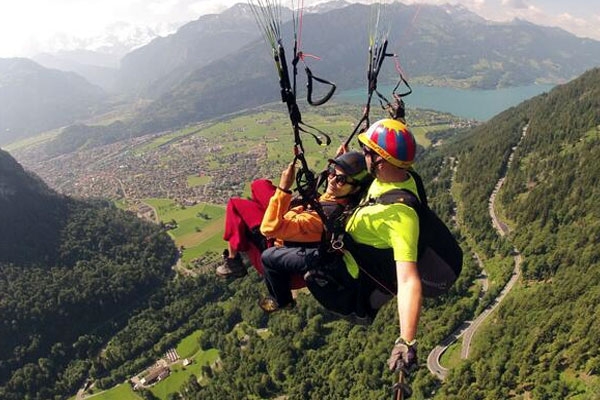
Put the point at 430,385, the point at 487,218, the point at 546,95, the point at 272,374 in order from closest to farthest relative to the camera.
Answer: the point at 430,385
the point at 272,374
the point at 487,218
the point at 546,95

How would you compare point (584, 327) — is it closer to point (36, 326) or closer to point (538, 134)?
point (538, 134)

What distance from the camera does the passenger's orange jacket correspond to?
17.6 ft

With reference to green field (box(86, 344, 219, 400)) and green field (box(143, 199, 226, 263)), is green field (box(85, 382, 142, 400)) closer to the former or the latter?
green field (box(86, 344, 219, 400))

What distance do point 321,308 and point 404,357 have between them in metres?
56.2

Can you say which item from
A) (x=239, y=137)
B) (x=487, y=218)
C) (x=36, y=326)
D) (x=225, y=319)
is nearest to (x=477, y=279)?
(x=487, y=218)

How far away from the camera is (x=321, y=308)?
2291 inches

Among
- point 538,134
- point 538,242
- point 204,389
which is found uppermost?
point 538,134

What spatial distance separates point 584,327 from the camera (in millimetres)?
37031

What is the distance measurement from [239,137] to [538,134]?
112 m

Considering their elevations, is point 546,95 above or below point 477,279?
above

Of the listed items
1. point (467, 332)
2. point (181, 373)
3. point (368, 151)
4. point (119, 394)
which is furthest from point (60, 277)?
point (368, 151)

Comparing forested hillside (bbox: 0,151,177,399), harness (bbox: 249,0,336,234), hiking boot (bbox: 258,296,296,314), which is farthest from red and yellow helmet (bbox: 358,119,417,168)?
forested hillside (bbox: 0,151,177,399)

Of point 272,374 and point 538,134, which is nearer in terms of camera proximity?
point 272,374

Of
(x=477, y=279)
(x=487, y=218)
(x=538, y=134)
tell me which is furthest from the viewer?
(x=538, y=134)
